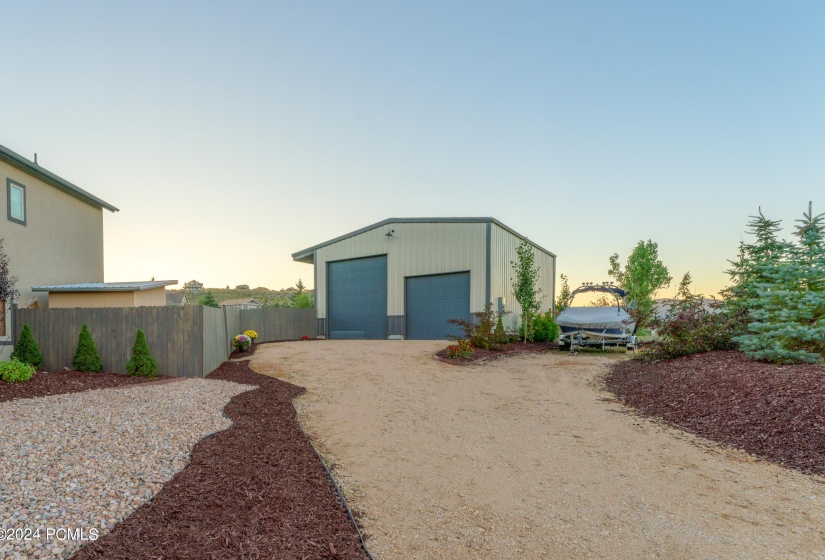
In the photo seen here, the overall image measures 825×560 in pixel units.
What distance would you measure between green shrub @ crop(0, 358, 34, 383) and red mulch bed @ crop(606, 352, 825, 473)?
33.5 feet

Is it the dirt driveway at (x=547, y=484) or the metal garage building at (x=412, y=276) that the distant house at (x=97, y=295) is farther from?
the metal garage building at (x=412, y=276)

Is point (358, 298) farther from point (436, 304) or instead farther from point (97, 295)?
point (97, 295)

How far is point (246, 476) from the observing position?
3510mm

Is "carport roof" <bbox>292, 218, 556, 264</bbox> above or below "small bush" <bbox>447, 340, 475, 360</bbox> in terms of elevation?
above

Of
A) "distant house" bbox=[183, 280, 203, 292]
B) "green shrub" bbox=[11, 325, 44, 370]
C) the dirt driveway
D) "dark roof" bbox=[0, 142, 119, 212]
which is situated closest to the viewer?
the dirt driveway

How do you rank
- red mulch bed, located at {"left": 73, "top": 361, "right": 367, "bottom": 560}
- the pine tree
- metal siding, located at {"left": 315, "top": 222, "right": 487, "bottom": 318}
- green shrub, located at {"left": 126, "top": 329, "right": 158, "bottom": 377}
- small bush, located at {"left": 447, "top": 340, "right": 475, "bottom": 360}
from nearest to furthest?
1. red mulch bed, located at {"left": 73, "top": 361, "right": 367, "bottom": 560}
2. the pine tree
3. green shrub, located at {"left": 126, "top": 329, "right": 158, "bottom": 377}
4. small bush, located at {"left": 447, "top": 340, "right": 475, "bottom": 360}
5. metal siding, located at {"left": 315, "top": 222, "right": 487, "bottom": 318}

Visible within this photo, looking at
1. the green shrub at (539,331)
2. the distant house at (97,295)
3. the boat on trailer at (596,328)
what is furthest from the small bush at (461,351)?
the distant house at (97,295)

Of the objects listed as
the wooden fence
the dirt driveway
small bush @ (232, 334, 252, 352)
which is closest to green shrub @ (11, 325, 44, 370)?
the wooden fence

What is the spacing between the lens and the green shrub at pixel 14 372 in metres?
7.09

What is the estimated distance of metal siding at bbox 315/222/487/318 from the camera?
16.2 metres

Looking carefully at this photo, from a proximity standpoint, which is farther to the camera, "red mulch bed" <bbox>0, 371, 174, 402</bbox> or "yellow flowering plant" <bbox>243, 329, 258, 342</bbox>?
"yellow flowering plant" <bbox>243, 329, 258, 342</bbox>

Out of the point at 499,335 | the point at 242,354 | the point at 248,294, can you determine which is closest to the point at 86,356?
the point at 242,354

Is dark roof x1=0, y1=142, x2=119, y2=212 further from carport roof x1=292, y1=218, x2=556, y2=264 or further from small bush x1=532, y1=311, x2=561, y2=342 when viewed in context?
small bush x1=532, y1=311, x2=561, y2=342

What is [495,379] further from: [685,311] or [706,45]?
[706,45]
